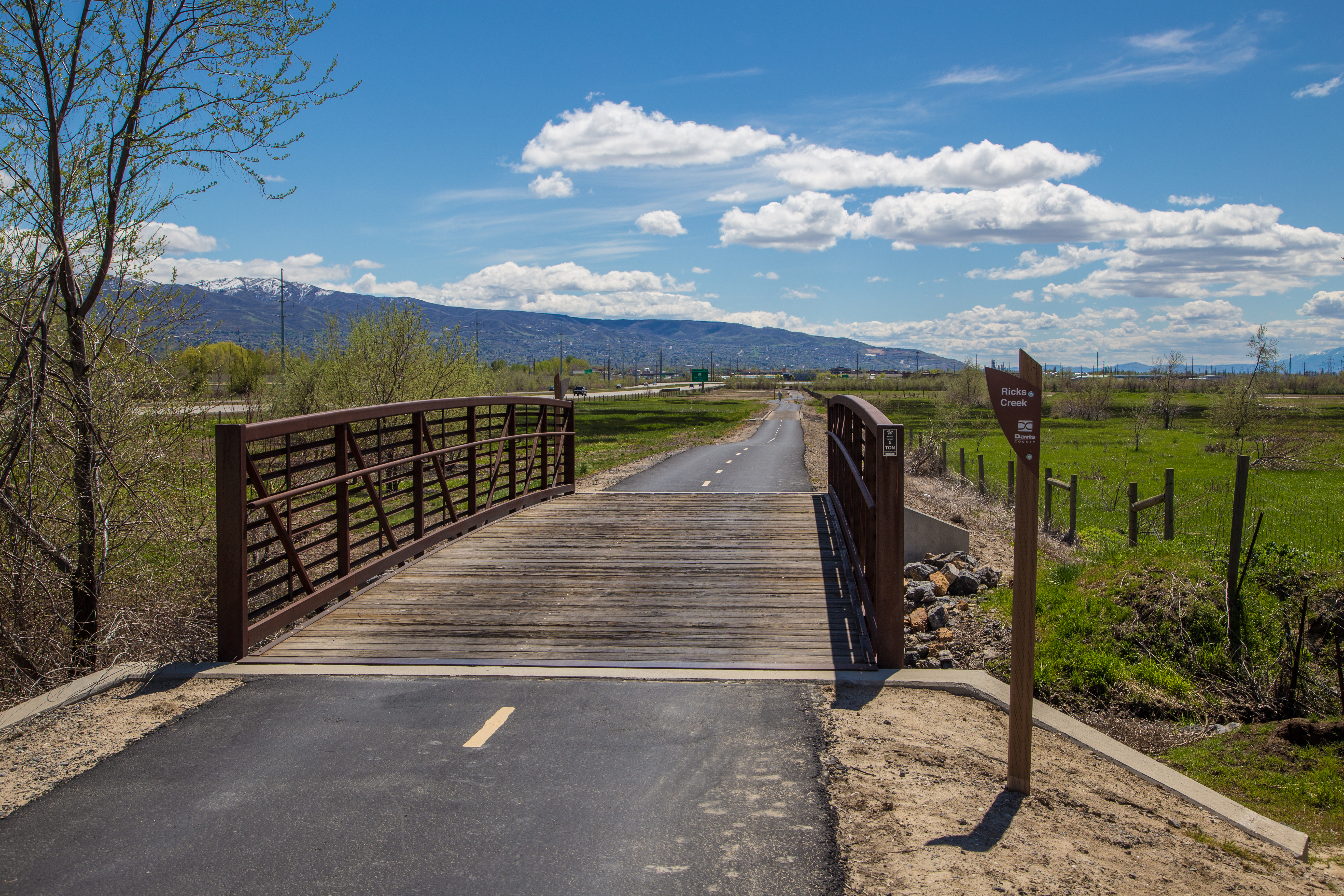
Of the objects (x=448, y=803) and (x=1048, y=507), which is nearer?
(x=448, y=803)

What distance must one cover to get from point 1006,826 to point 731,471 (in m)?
19.0

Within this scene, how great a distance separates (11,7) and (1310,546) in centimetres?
1785

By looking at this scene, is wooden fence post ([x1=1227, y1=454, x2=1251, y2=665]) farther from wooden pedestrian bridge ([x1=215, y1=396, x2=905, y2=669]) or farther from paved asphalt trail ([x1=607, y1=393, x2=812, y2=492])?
paved asphalt trail ([x1=607, y1=393, x2=812, y2=492])

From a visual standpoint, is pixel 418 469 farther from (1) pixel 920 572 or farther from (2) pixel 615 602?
(1) pixel 920 572

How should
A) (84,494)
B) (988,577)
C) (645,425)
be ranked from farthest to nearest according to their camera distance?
1. (645,425)
2. (988,577)
3. (84,494)

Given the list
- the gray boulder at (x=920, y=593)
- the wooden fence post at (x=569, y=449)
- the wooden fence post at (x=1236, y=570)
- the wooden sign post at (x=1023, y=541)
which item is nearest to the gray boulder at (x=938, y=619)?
the gray boulder at (x=920, y=593)

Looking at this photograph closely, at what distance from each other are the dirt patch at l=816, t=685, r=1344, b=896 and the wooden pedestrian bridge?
1197 millimetres

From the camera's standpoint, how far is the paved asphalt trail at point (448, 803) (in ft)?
10.5

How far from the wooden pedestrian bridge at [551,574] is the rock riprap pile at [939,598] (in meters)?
0.84

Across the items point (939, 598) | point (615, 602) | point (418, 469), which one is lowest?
point (939, 598)

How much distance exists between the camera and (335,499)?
7105mm

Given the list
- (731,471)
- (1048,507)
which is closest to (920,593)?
(1048,507)

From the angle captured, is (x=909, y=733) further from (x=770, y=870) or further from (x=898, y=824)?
(x=770, y=870)

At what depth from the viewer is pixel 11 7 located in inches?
244
